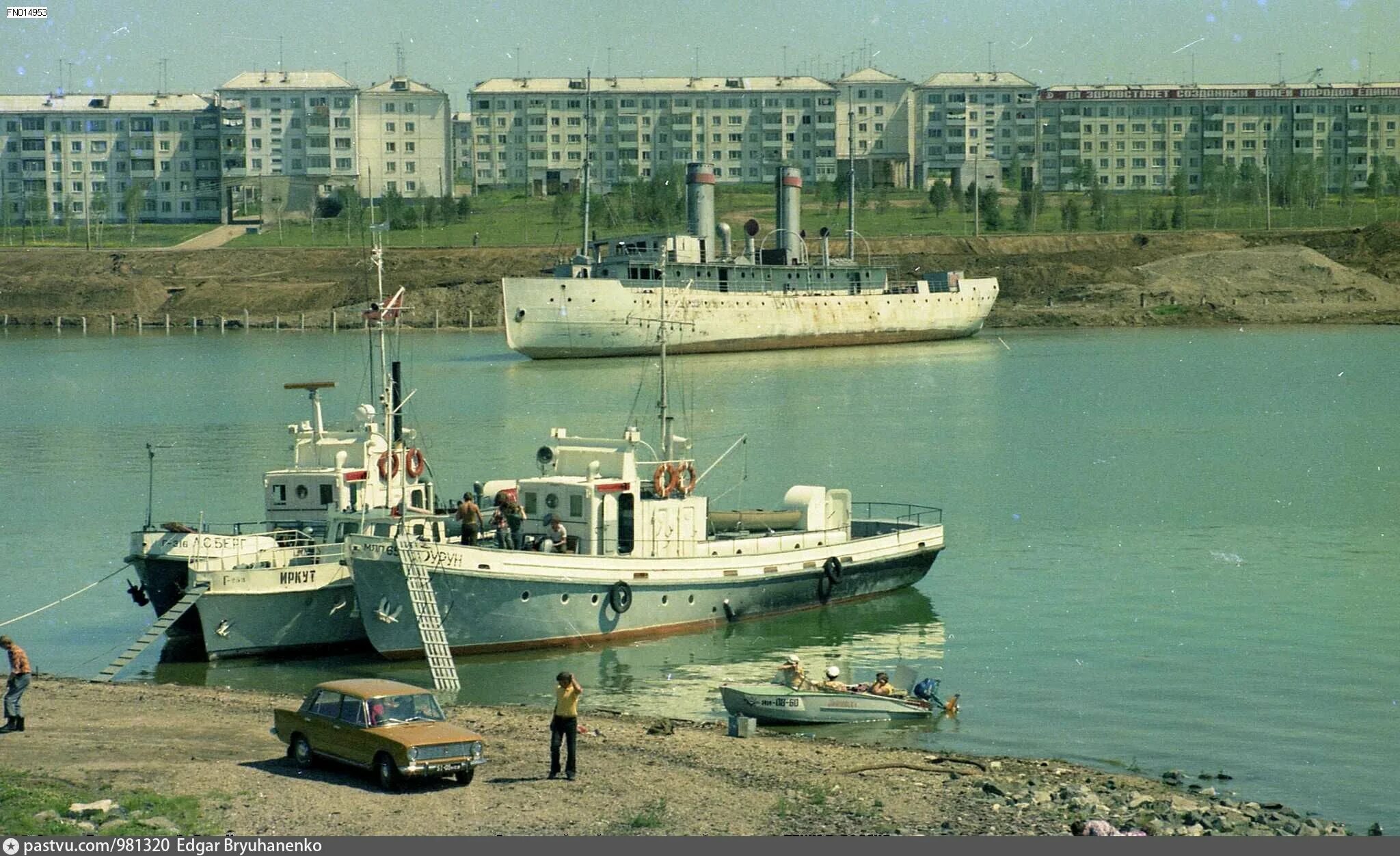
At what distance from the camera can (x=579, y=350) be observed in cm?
10238

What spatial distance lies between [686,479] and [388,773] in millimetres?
15193

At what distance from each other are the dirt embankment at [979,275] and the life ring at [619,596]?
4163 inches

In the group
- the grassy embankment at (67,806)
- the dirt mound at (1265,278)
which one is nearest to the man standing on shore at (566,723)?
the grassy embankment at (67,806)

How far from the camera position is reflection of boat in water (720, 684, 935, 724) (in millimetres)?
26047

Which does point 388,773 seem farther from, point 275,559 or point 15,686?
point 275,559

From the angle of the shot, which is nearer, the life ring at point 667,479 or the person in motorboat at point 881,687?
the person in motorboat at point 881,687

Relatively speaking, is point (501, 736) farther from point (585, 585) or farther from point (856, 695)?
point (585, 585)

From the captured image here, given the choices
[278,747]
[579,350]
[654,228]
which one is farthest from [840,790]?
[654,228]

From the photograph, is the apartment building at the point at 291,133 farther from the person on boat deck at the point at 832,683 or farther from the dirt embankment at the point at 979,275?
the person on boat deck at the point at 832,683

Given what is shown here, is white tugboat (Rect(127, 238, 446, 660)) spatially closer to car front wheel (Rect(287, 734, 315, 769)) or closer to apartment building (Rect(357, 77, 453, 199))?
car front wheel (Rect(287, 734, 315, 769))

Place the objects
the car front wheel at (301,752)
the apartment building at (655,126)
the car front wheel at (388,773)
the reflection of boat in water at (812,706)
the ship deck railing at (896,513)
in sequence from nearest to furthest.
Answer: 1. the car front wheel at (388,773)
2. the car front wheel at (301,752)
3. the reflection of boat in water at (812,706)
4. the ship deck railing at (896,513)
5. the apartment building at (655,126)

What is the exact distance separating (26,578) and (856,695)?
20929mm

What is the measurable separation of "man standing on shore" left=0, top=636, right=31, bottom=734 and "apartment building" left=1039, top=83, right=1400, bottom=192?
582 feet

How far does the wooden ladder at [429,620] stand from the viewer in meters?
28.8
